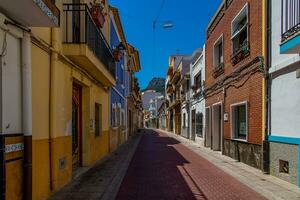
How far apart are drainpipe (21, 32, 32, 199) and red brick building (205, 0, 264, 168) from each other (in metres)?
7.15

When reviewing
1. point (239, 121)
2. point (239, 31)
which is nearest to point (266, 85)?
point (239, 31)

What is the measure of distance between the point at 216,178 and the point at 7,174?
617 centimetres

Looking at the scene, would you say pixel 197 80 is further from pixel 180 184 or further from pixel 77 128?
pixel 180 184

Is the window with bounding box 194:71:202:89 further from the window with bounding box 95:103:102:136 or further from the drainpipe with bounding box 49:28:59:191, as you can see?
the drainpipe with bounding box 49:28:59:191

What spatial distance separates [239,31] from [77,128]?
22.5 feet

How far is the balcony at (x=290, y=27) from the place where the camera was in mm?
8106

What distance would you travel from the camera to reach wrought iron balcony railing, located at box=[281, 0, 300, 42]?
8654mm

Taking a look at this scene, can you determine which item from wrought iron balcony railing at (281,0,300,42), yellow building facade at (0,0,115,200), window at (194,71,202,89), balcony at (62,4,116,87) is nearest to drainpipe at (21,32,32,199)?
yellow building facade at (0,0,115,200)

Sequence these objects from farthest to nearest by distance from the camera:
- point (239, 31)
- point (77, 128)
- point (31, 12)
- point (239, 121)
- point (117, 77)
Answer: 1. point (117, 77)
2. point (239, 121)
3. point (239, 31)
4. point (77, 128)
5. point (31, 12)

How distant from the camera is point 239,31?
13906 mm

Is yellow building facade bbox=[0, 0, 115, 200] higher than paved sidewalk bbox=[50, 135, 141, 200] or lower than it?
higher

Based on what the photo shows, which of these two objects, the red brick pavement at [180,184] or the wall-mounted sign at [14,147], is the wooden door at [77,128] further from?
the wall-mounted sign at [14,147]

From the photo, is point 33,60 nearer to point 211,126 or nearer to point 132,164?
point 132,164

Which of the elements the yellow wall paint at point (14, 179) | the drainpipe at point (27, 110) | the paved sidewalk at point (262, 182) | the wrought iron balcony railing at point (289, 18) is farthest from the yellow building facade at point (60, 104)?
the wrought iron balcony railing at point (289, 18)
